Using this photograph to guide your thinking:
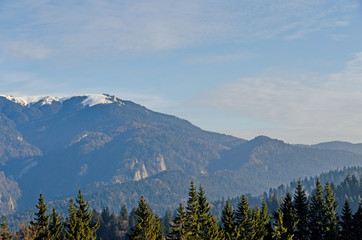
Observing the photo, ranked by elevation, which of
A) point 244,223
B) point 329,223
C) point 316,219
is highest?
point 316,219

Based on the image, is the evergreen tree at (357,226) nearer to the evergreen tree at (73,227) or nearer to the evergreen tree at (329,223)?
the evergreen tree at (329,223)

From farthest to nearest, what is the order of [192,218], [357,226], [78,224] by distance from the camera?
[357,226]
[192,218]
[78,224]

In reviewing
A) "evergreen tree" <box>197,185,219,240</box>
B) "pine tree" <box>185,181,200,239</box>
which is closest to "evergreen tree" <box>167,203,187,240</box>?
"pine tree" <box>185,181,200,239</box>

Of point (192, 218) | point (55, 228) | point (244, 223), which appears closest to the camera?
point (55, 228)

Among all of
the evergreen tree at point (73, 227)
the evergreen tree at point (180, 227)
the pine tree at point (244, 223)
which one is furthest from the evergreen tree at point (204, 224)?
A: the evergreen tree at point (73, 227)

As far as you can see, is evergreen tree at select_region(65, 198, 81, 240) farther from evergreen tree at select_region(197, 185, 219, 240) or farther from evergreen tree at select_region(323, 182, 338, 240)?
evergreen tree at select_region(323, 182, 338, 240)

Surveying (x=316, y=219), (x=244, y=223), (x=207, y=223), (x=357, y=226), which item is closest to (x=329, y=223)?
(x=316, y=219)

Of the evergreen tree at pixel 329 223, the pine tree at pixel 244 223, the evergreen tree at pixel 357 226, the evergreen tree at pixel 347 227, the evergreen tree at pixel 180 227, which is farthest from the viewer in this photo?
the evergreen tree at pixel 329 223

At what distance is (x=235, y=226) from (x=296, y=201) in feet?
54.6

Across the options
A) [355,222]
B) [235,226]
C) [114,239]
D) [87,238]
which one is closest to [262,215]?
[235,226]

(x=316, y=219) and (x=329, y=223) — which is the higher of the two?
(x=316, y=219)

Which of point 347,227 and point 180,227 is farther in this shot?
point 347,227

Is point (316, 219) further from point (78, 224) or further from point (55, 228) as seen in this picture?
point (55, 228)

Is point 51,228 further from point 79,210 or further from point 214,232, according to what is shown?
point 214,232
